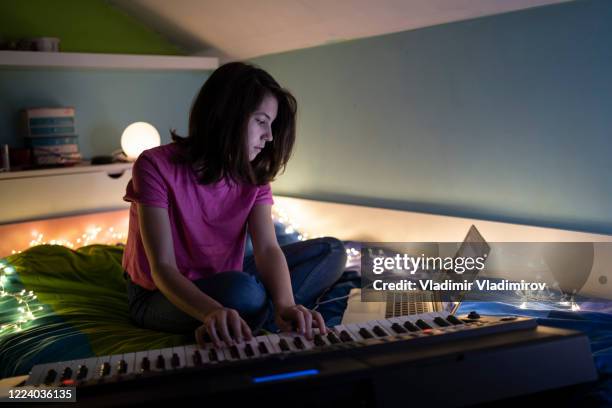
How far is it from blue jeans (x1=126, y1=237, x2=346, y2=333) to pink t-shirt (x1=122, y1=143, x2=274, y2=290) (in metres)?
0.06

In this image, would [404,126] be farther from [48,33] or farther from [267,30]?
[48,33]

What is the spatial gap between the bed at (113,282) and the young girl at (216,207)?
13cm

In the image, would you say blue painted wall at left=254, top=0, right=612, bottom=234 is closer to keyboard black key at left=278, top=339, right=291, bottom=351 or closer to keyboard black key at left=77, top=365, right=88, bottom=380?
keyboard black key at left=278, top=339, right=291, bottom=351

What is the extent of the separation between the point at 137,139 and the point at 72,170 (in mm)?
298

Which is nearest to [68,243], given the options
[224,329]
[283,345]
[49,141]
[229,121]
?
[49,141]

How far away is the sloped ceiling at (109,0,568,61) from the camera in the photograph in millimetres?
2191

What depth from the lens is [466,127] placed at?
225 cm

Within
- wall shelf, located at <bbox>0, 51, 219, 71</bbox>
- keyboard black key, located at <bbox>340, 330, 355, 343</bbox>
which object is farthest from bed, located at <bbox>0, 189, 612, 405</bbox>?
wall shelf, located at <bbox>0, 51, 219, 71</bbox>

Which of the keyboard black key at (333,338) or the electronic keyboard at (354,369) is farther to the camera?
the keyboard black key at (333,338)

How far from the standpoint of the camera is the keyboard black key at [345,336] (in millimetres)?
994

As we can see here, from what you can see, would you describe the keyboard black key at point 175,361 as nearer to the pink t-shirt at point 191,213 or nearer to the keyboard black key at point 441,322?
the keyboard black key at point 441,322

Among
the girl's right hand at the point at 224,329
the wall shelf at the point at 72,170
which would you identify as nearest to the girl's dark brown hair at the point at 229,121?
the girl's right hand at the point at 224,329

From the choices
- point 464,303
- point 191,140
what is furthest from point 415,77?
point 191,140

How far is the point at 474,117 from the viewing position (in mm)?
2217
